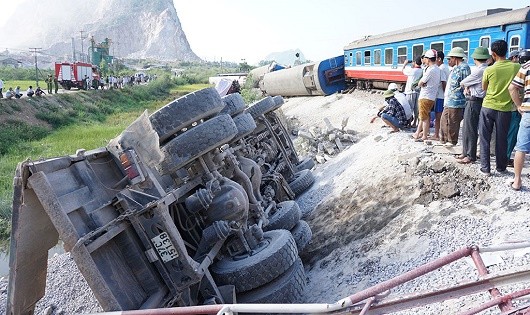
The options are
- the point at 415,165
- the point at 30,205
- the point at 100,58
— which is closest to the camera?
the point at 30,205

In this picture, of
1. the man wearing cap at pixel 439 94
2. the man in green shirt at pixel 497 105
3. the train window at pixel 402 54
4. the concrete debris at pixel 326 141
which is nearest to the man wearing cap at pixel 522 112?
the man in green shirt at pixel 497 105

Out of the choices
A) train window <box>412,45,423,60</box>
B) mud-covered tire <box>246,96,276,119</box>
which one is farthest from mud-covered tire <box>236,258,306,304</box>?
train window <box>412,45,423,60</box>

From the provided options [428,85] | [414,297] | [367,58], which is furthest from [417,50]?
[414,297]

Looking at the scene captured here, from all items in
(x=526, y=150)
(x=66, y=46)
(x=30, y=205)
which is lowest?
(x=526, y=150)

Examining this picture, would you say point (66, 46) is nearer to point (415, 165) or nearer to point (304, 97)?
point (304, 97)

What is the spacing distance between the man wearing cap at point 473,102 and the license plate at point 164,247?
343 cm

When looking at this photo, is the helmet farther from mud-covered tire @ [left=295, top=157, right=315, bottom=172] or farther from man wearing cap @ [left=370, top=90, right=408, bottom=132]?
mud-covered tire @ [left=295, top=157, right=315, bottom=172]

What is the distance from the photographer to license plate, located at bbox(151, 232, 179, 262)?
3320 mm

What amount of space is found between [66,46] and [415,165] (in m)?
166

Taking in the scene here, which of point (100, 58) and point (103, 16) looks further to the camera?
point (103, 16)

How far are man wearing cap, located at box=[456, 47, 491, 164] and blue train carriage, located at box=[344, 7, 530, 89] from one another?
4.56m

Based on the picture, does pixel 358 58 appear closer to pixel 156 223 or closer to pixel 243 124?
pixel 243 124

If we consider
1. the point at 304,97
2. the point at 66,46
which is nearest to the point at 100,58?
the point at 304,97

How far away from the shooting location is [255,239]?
4.22 metres
